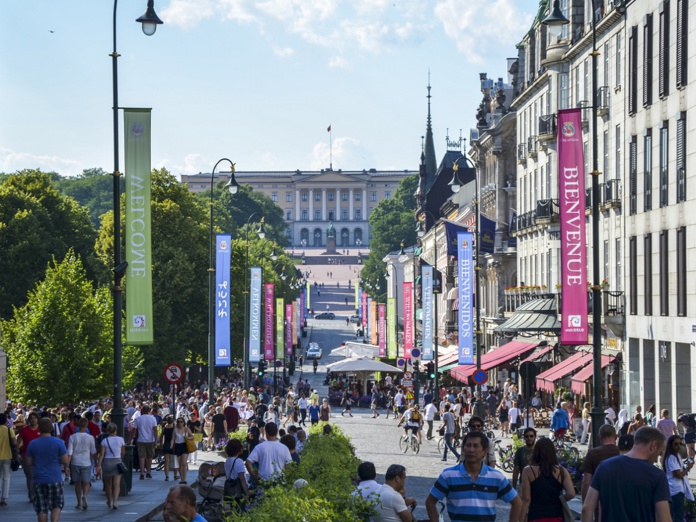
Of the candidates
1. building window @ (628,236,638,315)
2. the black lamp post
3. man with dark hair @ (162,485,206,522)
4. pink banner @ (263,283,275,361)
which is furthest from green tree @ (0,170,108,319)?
man with dark hair @ (162,485,206,522)

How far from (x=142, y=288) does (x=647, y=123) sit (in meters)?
17.6

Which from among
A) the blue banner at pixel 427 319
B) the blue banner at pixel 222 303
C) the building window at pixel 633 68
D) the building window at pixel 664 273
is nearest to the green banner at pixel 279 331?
the blue banner at pixel 427 319

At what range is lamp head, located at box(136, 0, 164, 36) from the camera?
27277mm

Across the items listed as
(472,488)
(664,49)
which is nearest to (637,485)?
(472,488)

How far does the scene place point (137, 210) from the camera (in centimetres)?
2789

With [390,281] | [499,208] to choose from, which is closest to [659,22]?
[499,208]

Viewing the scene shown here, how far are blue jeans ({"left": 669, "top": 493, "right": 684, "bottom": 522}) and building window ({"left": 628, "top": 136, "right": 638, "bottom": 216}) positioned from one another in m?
26.9

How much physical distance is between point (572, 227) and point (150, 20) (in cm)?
1155

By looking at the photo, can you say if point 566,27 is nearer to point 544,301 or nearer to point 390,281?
point 544,301

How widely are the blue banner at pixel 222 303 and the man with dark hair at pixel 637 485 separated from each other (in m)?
37.8

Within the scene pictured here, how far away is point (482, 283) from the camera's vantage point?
7981 cm

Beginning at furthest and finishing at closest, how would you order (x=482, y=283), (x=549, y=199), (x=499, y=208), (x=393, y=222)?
(x=393, y=222) < (x=482, y=283) < (x=499, y=208) < (x=549, y=199)

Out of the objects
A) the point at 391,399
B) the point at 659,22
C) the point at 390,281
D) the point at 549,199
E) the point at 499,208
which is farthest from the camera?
the point at 390,281

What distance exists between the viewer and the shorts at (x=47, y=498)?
19297mm
